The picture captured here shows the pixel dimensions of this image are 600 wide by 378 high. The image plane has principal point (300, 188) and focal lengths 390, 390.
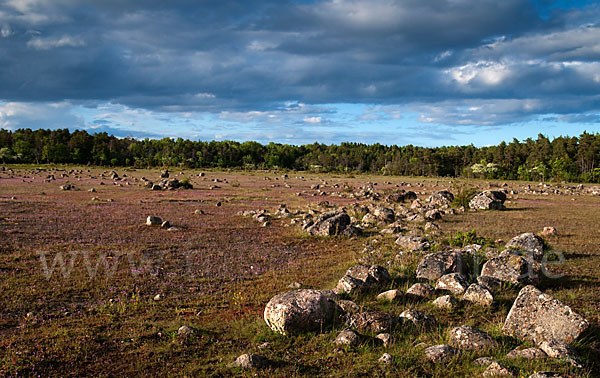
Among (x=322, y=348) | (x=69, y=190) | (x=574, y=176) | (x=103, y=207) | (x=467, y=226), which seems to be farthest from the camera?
(x=574, y=176)

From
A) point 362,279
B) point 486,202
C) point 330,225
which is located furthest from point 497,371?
point 486,202

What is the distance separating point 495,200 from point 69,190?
37587mm

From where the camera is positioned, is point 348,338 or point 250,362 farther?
point 348,338

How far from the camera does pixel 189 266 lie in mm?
12906

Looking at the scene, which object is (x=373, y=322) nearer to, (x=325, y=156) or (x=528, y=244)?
(x=528, y=244)

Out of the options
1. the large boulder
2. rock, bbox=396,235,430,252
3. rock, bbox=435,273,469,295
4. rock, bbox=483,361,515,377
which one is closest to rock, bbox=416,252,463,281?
rock, bbox=435,273,469,295

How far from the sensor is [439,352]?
644 cm

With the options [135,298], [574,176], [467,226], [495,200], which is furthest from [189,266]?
[574,176]

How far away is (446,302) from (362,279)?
7.36 feet

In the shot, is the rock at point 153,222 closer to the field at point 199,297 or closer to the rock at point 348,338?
the field at point 199,297

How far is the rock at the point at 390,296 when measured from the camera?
945cm

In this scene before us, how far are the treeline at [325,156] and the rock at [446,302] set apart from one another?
9466 centimetres

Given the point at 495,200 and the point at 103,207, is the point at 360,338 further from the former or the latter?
the point at 495,200

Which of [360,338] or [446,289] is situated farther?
A: [446,289]
